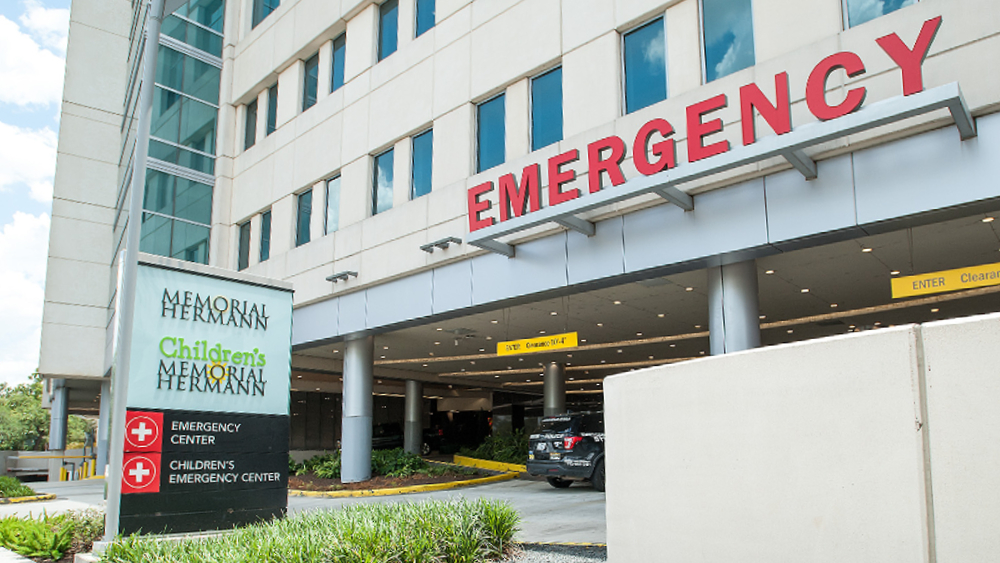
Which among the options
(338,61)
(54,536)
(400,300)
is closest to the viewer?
(54,536)

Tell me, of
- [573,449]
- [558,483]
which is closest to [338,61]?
[573,449]

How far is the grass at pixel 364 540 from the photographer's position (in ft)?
24.1

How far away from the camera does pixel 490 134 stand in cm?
1834

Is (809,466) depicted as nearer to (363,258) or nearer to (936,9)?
(936,9)

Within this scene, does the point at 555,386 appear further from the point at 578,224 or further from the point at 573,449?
the point at 578,224

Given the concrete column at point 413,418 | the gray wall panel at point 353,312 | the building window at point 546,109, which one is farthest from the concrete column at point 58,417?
the building window at point 546,109

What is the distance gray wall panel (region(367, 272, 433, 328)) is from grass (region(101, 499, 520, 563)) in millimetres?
9915

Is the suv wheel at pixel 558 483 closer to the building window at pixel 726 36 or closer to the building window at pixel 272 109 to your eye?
the building window at pixel 726 36

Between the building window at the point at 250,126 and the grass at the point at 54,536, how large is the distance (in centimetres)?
1950

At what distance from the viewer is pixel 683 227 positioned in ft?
44.7

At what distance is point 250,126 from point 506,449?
51.3 feet

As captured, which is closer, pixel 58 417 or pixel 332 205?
pixel 332 205

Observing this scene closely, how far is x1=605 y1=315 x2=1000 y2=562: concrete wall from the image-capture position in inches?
150

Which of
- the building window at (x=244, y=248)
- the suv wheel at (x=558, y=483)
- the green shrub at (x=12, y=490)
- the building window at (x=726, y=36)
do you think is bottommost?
the green shrub at (x=12, y=490)
